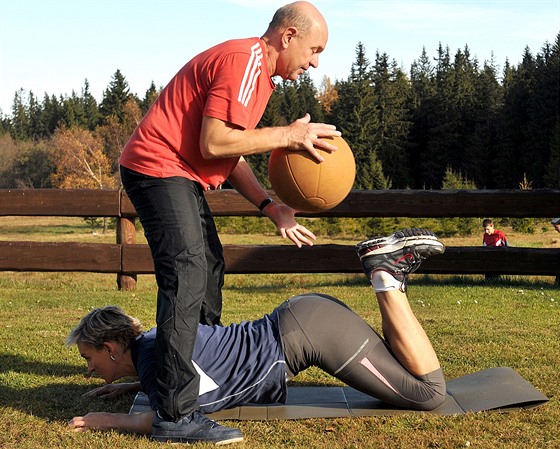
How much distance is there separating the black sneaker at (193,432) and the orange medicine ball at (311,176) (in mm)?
1302

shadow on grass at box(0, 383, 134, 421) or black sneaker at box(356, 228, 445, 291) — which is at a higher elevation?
black sneaker at box(356, 228, 445, 291)

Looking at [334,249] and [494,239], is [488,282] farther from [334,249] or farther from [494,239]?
[494,239]

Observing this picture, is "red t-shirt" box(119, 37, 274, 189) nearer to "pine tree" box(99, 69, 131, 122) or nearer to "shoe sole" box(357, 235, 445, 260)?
"shoe sole" box(357, 235, 445, 260)

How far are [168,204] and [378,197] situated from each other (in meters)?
5.92

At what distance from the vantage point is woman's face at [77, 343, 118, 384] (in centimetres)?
414

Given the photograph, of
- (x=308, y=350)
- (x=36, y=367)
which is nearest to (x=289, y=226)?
(x=308, y=350)

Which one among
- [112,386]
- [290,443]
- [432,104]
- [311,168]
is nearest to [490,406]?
[290,443]

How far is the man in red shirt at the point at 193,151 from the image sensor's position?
3.74 metres

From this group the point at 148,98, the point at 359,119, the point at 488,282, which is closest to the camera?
the point at 488,282

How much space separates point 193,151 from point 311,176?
2.20 ft

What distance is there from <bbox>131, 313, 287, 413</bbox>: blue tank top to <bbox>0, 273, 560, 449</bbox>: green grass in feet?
0.58

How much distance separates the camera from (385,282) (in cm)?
403

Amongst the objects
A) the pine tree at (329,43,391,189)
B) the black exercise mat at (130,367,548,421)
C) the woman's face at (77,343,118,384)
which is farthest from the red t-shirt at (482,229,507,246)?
the pine tree at (329,43,391,189)

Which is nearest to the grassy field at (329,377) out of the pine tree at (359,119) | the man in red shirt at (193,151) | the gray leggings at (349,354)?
the gray leggings at (349,354)
